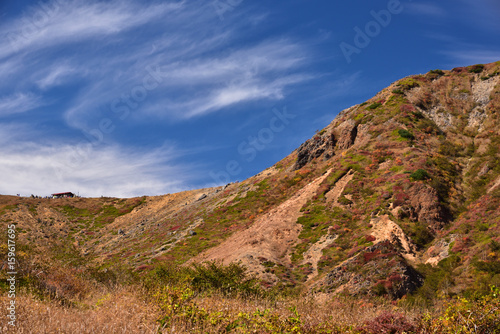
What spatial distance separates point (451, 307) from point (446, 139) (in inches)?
1995

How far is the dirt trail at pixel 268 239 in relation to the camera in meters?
40.0

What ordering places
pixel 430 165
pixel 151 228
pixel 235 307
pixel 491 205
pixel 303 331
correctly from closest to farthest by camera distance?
1. pixel 303 331
2. pixel 235 307
3. pixel 491 205
4. pixel 430 165
5. pixel 151 228

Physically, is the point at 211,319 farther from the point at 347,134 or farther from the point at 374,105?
the point at 374,105

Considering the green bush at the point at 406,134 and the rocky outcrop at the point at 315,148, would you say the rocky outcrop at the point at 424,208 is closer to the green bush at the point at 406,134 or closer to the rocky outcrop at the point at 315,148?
the green bush at the point at 406,134

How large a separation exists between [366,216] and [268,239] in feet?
41.1

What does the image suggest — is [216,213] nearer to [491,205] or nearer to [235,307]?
[491,205]

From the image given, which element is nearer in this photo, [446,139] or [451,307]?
[451,307]

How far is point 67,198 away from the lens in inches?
4407

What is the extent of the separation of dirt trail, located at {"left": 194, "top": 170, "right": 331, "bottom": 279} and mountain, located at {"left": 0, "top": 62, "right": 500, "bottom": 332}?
0.77 feet

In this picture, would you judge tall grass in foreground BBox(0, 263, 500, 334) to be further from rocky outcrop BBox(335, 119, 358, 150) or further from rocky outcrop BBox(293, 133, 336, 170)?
rocky outcrop BBox(293, 133, 336, 170)

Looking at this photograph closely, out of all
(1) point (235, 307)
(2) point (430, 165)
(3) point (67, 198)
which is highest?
(3) point (67, 198)

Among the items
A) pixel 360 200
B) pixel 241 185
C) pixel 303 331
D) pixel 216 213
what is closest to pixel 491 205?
pixel 360 200

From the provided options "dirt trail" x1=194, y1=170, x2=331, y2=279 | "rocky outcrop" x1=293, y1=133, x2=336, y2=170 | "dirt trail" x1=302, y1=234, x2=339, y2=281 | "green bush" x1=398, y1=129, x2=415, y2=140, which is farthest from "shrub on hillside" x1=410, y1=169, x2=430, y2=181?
"rocky outcrop" x1=293, y1=133, x2=336, y2=170

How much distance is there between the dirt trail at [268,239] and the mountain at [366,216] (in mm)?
234
